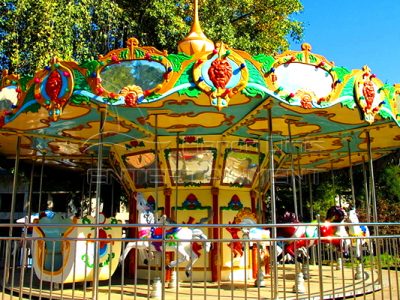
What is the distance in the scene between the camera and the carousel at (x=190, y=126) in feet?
18.4

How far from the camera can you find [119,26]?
575 inches

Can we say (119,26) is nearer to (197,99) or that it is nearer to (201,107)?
(201,107)

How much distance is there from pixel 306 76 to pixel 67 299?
4398mm

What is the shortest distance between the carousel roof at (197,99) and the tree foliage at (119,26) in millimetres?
4026

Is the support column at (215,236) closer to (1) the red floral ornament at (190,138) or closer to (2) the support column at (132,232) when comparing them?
(1) the red floral ornament at (190,138)

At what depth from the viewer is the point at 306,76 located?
598cm

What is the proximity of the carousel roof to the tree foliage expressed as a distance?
4.03m

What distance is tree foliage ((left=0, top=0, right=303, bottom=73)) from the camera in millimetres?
12180

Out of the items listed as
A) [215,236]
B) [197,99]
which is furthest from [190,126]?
[215,236]

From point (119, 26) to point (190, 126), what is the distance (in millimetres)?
7886

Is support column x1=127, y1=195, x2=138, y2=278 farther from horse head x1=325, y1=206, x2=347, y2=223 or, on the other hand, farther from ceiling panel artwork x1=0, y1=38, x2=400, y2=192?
horse head x1=325, y1=206, x2=347, y2=223

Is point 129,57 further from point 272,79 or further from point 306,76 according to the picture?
point 306,76

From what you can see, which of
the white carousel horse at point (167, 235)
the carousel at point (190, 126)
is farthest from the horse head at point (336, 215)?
the white carousel horse at point (167, 235)

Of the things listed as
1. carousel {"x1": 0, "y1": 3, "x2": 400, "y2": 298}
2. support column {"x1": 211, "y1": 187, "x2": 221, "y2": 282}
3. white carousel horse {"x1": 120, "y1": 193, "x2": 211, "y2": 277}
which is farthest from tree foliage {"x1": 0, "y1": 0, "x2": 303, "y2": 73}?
white carousel horse {"x1": 120, "y1": 193, "x2": 211, "y2": 277}
